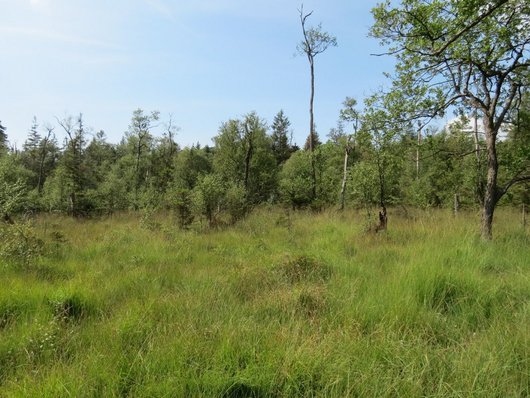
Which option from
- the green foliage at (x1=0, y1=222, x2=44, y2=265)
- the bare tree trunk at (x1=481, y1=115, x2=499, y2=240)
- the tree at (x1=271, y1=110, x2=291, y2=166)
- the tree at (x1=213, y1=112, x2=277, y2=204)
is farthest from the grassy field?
the tree at (x1=271, y1=110, x2=291, y2=166)

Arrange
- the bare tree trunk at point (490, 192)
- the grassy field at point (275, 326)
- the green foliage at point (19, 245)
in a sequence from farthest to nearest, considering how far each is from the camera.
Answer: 1. the bare tree trunk at point (490, 192)
2. the green foliage at point (19, 245)
3. the grassy field at point (275, 326)

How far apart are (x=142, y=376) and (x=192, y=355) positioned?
38 cm

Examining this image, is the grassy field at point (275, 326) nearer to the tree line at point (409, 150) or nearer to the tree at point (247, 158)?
the tree line at point (409, 150)

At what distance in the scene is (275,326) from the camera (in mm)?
2986

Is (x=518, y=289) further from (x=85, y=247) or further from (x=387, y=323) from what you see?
(x=85, y=247)

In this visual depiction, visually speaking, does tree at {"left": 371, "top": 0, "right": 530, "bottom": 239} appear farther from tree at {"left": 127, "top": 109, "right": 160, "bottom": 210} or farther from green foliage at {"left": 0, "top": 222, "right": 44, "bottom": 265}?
tree at {"left": 127, "top": 109, "right": 160, "bottom": 210}

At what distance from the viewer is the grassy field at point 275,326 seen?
2225 millimetres

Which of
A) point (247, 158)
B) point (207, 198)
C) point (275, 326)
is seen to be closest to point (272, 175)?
point (247, 158)

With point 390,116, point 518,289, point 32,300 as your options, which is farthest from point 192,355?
point 390,116

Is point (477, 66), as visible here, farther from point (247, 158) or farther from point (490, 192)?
point (247, 158)

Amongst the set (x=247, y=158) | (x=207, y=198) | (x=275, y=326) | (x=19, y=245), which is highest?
(x=247, y=158)

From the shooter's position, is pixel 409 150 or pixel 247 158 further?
pixel 247 158

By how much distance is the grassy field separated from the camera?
7.30ft

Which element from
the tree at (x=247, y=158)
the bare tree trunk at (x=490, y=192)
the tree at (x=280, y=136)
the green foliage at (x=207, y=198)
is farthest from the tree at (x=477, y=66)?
the tree at (x=280, y=136)
